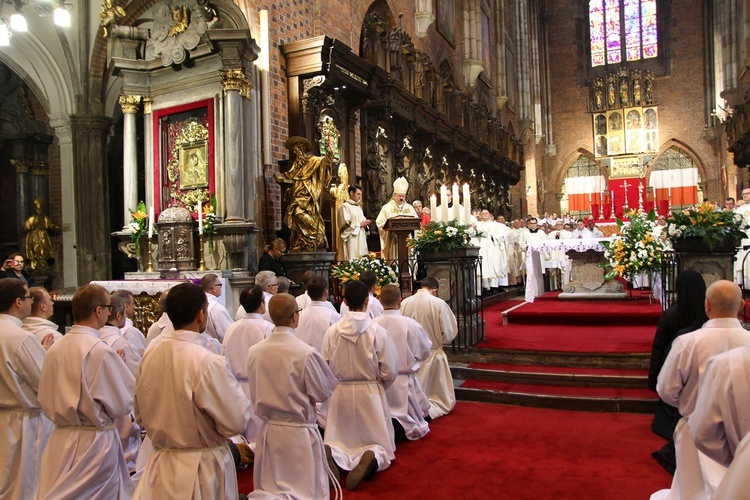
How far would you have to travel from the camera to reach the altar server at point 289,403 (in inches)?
150

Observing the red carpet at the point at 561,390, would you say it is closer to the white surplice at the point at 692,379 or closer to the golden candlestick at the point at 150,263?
the white surplice at the point at 692,379

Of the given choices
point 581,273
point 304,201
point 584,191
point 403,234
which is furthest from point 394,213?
point 584,191

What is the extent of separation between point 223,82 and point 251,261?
2.60m

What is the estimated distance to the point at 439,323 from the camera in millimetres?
6371

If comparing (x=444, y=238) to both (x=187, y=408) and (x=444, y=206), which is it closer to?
(x=444, y=206)

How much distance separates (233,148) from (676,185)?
2516 centimetres

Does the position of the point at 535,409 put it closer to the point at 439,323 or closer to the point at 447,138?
the point at 439,323

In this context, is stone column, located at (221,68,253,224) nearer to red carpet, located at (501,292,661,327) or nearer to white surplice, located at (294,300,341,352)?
white surplice, located at (294,300,341,352)

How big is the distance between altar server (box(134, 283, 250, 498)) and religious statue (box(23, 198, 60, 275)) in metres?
11.7

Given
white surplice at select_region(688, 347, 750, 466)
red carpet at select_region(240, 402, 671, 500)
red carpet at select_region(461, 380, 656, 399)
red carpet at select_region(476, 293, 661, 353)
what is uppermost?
white surplice at select_region(688, 347, 750, 466)

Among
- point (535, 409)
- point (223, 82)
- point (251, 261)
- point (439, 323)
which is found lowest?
point (535, 409)

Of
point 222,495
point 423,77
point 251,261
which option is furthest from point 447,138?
Result: point 222,495

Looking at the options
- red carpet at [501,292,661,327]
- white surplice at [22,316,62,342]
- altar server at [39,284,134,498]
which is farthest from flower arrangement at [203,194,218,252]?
altar server at [39,284,134,498]

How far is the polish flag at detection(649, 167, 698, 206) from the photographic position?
28016 millimetres
